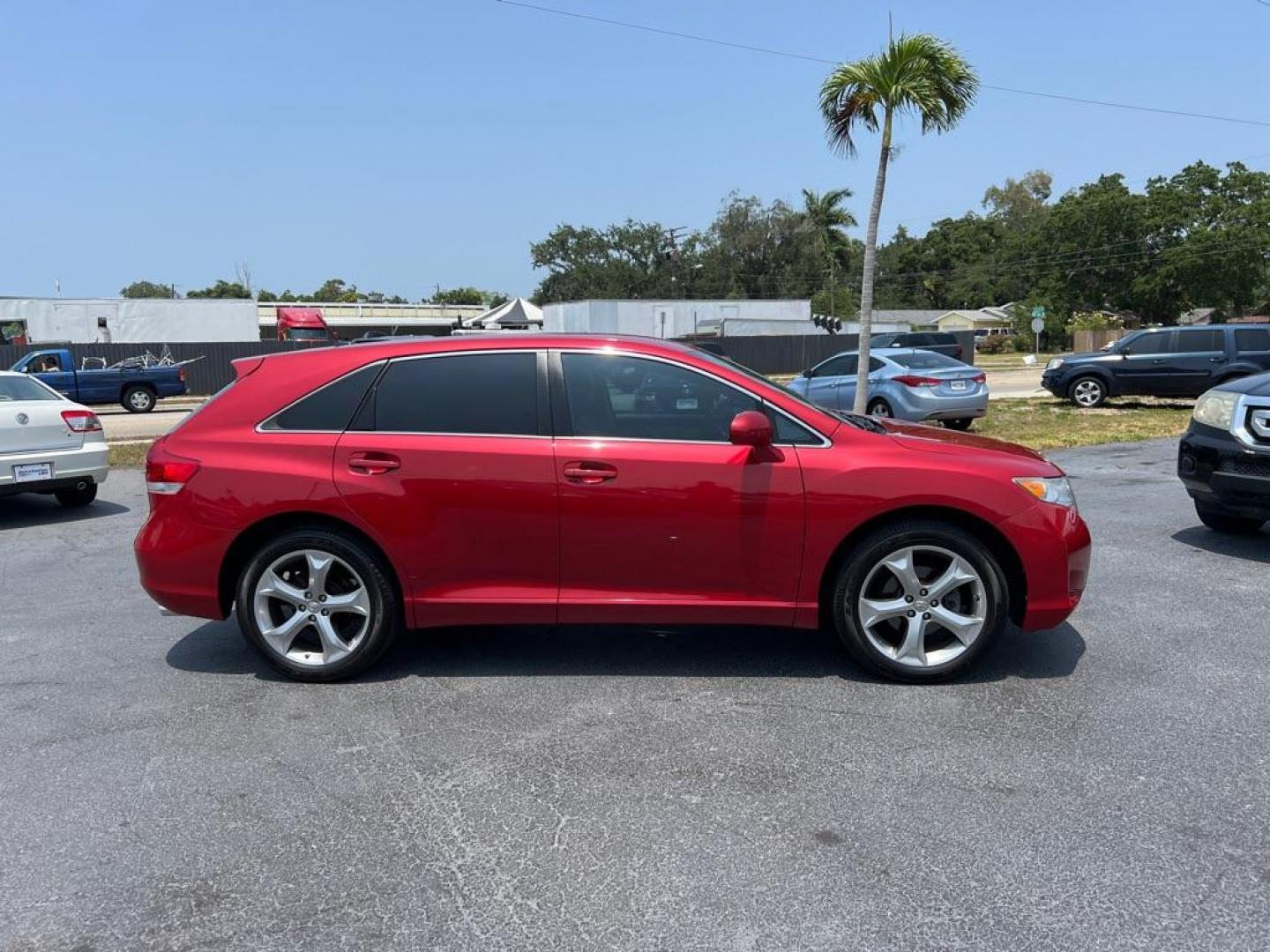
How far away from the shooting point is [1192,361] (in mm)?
17328

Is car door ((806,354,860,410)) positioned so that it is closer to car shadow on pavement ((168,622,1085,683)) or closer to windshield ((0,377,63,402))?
windshield ((0,377,63,402))

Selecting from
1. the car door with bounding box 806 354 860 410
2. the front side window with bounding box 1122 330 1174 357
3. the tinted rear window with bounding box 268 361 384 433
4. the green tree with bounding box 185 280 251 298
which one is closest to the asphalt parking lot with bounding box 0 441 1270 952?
the tinted rear window with bounding box 268 361 384 433

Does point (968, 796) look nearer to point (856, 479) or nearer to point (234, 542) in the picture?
point (856, 479)

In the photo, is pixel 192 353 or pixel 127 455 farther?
pixel 192 353

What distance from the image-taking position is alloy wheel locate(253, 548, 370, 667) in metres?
4.52

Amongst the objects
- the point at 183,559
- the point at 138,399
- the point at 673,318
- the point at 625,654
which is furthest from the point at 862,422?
the point at 673,318

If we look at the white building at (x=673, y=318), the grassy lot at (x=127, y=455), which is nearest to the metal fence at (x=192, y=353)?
the white building at (x=673, y=318)

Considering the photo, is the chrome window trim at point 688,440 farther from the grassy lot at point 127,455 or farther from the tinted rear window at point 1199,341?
the tinted rear window at point 1199,341

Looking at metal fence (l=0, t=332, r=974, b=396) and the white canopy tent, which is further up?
the white canopy tent

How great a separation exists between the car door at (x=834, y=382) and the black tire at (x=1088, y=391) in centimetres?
532

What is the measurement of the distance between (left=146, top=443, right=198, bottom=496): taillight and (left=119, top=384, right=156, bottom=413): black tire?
23.0 metres

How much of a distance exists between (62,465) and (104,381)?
58.3ft

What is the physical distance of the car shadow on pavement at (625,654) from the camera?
15.4ft

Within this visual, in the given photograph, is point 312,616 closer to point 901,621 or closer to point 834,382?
point 901,621
